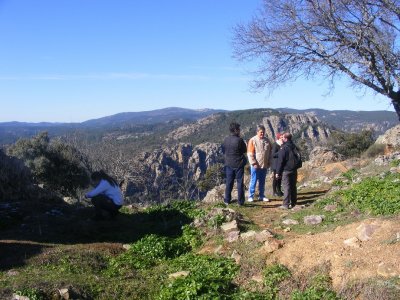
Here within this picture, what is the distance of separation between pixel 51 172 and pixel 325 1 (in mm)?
19810

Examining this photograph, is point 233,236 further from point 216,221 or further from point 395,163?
point 395,163

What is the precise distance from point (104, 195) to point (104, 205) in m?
0.29

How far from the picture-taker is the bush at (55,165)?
27.2 meters

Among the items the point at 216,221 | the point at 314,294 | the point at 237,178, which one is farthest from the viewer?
the point at 237,178

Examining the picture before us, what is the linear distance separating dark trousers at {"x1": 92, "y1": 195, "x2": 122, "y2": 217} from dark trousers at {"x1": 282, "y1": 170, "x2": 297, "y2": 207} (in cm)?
423

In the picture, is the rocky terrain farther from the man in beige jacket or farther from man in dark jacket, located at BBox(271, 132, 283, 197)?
man in dark jacket, located at BBox(271, 132, 283, 197)

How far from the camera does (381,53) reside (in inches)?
602

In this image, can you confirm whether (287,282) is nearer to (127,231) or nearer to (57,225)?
(127,231)

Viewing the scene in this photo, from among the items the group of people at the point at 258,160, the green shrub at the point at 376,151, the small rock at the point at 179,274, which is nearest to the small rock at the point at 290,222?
the group of people at the point at 258,160

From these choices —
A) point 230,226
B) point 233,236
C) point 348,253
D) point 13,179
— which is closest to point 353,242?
point 348,253

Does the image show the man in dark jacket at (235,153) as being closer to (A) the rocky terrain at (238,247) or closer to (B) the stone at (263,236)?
(A) the rocky terrain at (238,247)

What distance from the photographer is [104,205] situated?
34.4 ft

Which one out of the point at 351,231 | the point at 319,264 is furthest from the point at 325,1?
the point at 319,264

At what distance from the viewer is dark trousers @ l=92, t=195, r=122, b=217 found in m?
10.4
